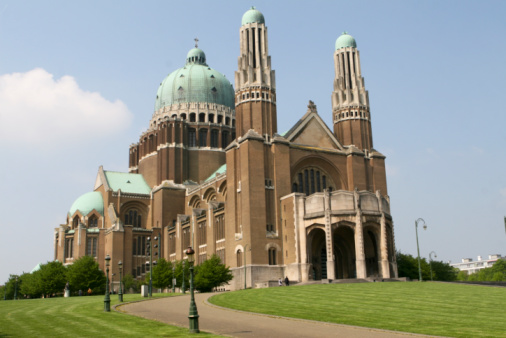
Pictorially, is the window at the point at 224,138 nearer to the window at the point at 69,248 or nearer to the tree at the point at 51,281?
the window at the point at 69,248

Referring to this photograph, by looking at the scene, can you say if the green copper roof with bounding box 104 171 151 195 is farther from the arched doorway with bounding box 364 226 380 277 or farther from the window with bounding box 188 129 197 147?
the arched doorway with bounding box 364 226 380 277

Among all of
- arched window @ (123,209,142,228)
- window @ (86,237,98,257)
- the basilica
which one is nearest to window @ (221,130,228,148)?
the basilica

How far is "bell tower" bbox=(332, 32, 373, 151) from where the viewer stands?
241 feet

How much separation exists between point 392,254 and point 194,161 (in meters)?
37.6

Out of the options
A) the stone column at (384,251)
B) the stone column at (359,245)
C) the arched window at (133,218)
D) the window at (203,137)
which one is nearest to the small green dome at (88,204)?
the arched window at (133,218)

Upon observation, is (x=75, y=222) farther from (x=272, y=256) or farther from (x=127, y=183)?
(x=272, y=256)

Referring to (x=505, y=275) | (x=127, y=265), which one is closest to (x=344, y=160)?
(x=127, y=265)

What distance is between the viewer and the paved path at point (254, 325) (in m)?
20.0

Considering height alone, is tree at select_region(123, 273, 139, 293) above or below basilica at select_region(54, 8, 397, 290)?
below

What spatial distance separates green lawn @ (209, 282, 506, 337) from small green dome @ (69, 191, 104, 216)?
181ft

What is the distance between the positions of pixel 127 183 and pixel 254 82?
33.3 meters

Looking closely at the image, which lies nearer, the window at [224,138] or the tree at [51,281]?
the tree at [51,281]

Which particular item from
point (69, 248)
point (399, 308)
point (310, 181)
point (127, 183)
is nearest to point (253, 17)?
point (310, 181)

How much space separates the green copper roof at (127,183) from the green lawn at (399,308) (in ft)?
176
